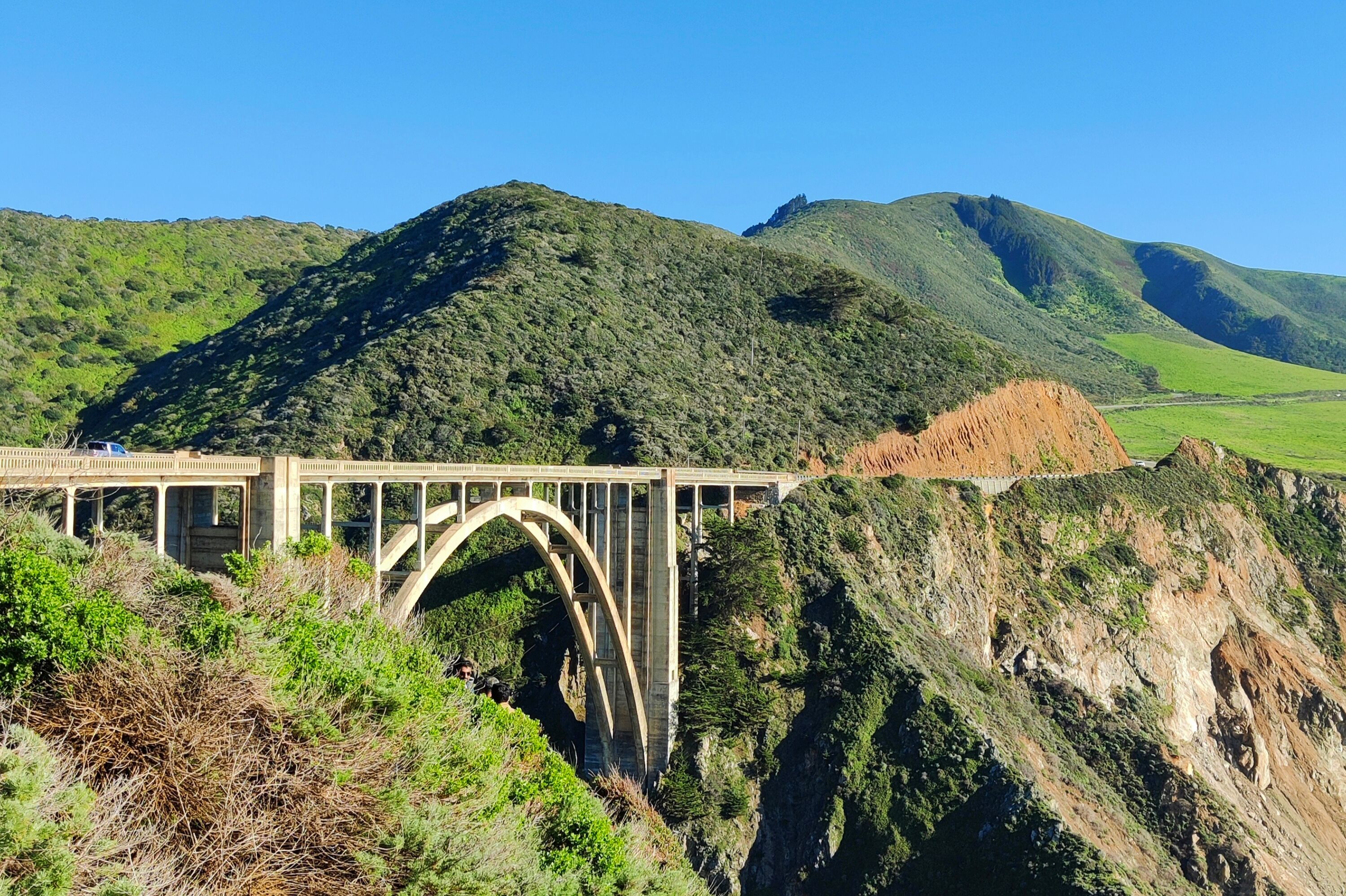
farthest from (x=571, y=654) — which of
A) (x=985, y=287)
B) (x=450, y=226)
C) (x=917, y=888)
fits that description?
(x=985, y=287)

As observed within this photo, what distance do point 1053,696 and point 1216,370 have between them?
358ft


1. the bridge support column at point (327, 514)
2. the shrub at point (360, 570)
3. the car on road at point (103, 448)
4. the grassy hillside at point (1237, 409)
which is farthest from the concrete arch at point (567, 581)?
the grassy hillside at point (1237, 409)

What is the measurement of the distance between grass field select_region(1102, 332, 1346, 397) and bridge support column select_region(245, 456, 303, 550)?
128 m

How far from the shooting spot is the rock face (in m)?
57.7

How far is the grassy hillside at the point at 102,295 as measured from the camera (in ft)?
198

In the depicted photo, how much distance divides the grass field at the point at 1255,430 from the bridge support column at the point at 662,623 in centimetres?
6024

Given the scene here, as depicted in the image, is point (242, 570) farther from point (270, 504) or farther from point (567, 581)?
point (567, 581)

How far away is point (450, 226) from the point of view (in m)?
75.6

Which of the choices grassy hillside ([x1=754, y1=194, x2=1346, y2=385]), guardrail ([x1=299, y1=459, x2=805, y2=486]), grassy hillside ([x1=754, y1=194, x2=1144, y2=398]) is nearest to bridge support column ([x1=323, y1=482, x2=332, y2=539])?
guardrail ([x1=299, y1=459, x2=805, y2=486])

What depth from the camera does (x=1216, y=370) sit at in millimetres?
139125

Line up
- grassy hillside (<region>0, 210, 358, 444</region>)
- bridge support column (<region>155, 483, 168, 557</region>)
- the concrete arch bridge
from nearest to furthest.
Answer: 1. bridge support column (<region>155, 483, 168, 557</region>)
2. the concrete arch bridge
3. grassy hillside (<region>0, 210, 358, 444</region>)

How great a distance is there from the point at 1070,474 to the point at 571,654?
125 ft

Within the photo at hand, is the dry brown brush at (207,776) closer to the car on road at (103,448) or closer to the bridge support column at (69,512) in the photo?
the bridge support column at (69,512)

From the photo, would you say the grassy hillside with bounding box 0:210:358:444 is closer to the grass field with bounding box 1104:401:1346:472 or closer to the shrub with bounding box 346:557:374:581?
the shrub with bounding box 346:557:374:581
